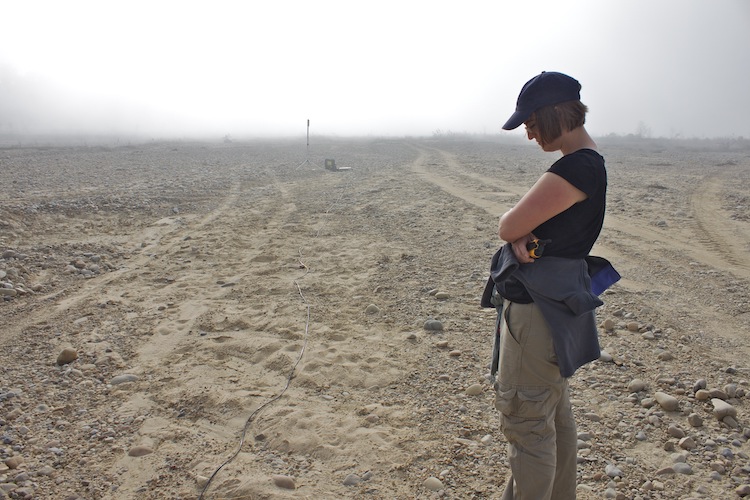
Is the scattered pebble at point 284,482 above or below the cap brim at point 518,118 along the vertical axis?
below

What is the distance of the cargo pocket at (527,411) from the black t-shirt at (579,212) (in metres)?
0.59

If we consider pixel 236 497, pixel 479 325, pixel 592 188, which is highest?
pixel 592 188

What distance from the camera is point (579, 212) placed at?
6.61ft

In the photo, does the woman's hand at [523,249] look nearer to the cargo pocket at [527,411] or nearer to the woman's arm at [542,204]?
the woman's arm at [542,204]

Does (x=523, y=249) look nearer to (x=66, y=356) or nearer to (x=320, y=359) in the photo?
(x=320, y=359)

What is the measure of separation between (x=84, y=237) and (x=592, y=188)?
7.81 meters

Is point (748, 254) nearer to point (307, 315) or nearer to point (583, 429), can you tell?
point (583, 429)

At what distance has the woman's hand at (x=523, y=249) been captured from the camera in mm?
2045

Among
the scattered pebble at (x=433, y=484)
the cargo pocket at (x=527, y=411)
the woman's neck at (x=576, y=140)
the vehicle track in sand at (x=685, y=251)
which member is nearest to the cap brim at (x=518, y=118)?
the woman's neck at (x=576, y=140)

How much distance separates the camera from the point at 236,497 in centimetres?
271

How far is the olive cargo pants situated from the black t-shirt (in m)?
0.30

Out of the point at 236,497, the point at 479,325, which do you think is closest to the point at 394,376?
the point at 479,325

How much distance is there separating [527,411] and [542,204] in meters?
0.87

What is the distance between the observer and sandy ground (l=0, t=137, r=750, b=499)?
2.89m
